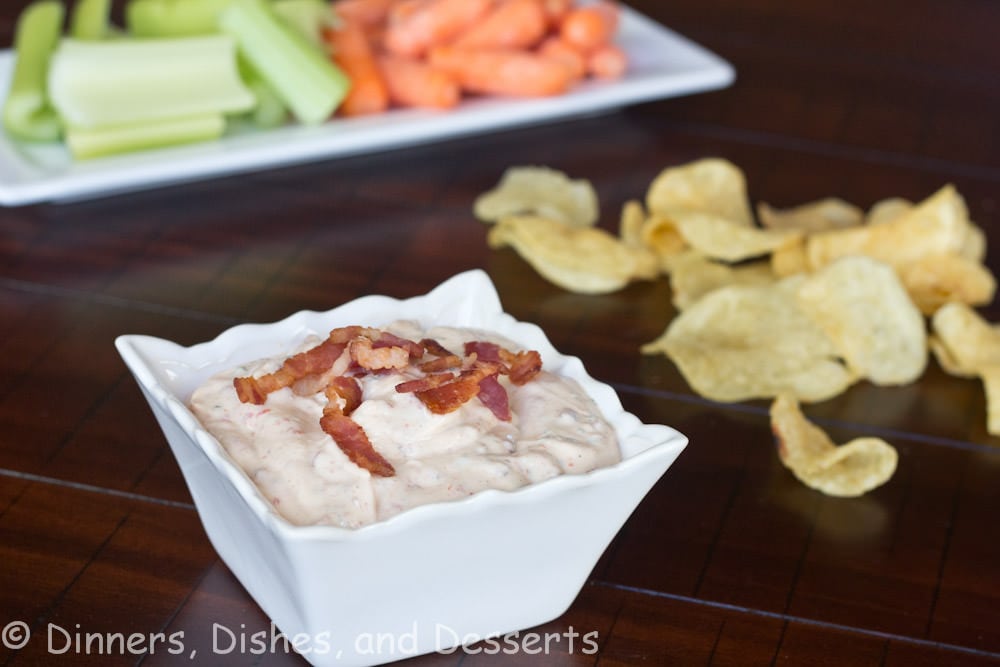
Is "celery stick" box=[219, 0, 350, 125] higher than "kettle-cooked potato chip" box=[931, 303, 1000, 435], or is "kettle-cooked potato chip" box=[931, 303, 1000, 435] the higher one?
"celery stick" box=[219, 0, 350, 125]

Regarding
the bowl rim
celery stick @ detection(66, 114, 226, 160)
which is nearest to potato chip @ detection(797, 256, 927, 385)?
the bowl rim

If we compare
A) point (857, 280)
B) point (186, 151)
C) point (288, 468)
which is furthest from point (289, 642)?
point (186, 151)

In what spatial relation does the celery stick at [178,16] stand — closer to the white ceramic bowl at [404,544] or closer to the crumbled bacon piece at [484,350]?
the white ceramic bowl at [404,544]

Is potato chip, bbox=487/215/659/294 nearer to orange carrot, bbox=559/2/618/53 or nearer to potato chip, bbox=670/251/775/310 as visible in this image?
potato chip, bbox=670/251/775/310

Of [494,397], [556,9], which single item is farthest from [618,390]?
[556,9]

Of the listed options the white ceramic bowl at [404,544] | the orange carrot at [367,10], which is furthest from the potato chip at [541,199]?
the white ceramic bowl at [404,544]

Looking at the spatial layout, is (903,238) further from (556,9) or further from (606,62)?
(556,9)
